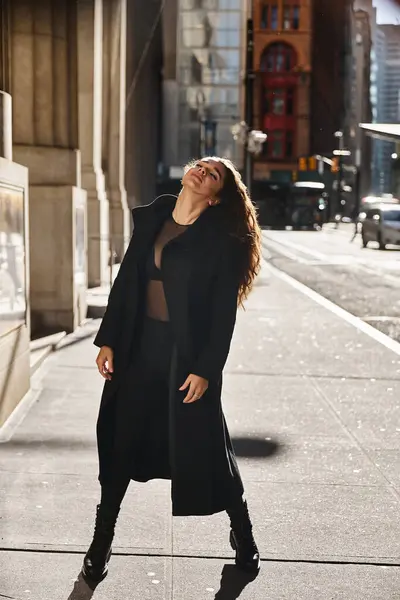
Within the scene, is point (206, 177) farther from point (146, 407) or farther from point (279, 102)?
point (279, 102)

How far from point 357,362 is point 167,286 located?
22.2 feet

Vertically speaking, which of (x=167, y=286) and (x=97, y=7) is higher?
(x=97, y=7)

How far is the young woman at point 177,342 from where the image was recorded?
3930mm

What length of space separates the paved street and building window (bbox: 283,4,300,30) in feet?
221

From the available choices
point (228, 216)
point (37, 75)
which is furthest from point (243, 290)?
point (37, 75)

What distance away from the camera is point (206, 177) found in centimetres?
396

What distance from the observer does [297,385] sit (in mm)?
8883

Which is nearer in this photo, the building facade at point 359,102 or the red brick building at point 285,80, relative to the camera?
the red brick building at point 285,80

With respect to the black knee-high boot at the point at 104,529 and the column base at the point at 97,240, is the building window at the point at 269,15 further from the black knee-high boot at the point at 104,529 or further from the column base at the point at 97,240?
the black knee-high boot at the point at 104,529

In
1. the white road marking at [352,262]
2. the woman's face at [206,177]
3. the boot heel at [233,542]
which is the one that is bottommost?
the white road marking at [352,262]

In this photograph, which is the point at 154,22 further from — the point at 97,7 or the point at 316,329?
the point at 316,329

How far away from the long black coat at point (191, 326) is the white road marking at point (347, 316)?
7413mm

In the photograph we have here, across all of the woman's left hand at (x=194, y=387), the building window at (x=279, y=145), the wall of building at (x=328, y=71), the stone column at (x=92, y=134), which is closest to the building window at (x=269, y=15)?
the wall of building at (x=328, y=71)

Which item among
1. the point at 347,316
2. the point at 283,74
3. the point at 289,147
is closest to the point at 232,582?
the point at 347,316
